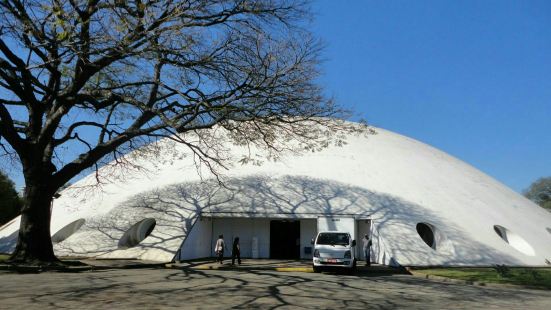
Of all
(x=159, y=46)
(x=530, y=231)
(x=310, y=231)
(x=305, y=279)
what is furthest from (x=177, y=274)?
(x=530, y=231)

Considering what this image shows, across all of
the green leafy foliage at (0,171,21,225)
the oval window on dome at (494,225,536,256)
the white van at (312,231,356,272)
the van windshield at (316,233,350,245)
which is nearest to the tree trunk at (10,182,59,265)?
the white van at (312,231,356,272)

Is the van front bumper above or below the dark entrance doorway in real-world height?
below

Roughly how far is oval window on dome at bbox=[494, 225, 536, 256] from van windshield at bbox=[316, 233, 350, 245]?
335 inches

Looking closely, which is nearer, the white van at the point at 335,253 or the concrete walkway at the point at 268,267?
the white van at the point at 335,253

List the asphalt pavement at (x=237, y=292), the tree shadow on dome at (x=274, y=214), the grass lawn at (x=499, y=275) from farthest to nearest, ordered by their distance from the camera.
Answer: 1. the tree shadow on dome at (x=274, y=214)
2. the grass lawn at (x=499, y=275)
3. the asphalt pavement at (x=237, y=292)

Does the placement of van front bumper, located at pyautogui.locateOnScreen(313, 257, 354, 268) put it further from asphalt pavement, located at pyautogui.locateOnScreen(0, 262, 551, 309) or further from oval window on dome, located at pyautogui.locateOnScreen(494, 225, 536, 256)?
oval window on dome, located at pyautogui.locateOnScreen(494, 225, 536, 256)

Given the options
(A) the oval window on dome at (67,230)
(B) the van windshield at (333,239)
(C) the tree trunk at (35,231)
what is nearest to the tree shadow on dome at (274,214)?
(A) the oval window on dome at (67,230)

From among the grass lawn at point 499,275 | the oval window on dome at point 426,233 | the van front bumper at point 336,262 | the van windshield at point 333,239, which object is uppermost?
the oval window on dome at point 426,233

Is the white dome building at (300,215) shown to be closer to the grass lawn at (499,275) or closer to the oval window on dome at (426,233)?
the oval window on dome at (426,233)

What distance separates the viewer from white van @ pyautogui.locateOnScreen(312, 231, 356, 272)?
54.9ft

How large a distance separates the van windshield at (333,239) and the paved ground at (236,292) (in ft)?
A: 7.88

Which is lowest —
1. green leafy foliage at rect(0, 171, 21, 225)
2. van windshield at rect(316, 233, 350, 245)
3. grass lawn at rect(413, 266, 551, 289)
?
grass lawn at rect(413, 266, 551, 289)

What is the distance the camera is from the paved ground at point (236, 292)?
909cm

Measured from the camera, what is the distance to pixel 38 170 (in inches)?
633
